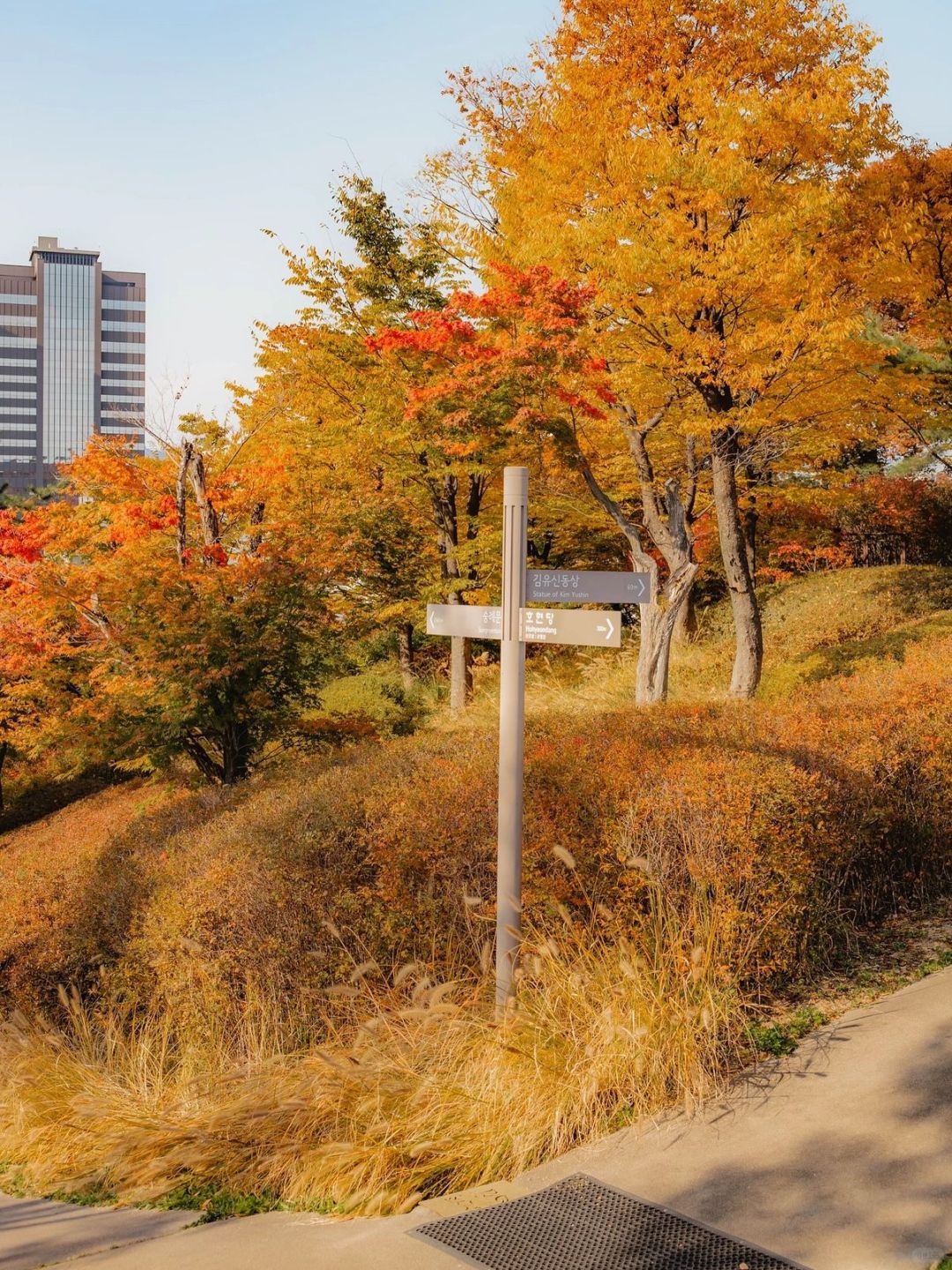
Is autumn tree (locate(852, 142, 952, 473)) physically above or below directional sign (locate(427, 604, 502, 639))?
above

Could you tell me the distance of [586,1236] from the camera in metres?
3.65

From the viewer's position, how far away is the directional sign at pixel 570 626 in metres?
5.14

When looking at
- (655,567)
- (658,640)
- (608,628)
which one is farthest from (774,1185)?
(655,567)

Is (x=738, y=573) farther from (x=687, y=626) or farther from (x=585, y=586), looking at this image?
(x=585, y=586)

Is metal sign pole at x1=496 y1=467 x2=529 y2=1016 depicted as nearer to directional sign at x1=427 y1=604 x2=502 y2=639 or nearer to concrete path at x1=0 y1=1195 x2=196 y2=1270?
directional sign at x1=427 y1=604 x2=502 y2=639

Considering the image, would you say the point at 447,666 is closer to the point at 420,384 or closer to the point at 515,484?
the point at 420,384

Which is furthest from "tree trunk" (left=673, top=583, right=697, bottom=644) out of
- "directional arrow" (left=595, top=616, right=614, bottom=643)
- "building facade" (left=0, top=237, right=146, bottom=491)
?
"building facade" (left=0, top=237, right=146, bottom=491)

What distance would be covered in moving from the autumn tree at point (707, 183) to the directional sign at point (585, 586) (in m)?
8.37

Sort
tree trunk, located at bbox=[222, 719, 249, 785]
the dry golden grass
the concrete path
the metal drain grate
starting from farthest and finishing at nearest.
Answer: tree trunk, located at bbox=[222, 719, 249, 785] → the dry golden grass → the concrete path → the metal drain grate

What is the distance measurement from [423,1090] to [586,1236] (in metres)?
1.12

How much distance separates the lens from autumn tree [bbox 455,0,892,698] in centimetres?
1259

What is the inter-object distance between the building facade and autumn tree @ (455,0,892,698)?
155 metres

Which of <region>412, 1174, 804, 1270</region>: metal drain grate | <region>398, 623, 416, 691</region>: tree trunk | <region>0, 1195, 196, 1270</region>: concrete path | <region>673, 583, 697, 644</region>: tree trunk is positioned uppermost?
<region>673, 583, 697, 644</region>: tree trunk

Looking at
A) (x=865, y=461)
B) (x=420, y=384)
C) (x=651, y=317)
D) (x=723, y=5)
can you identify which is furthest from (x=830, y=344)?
(x=865, y=461)
